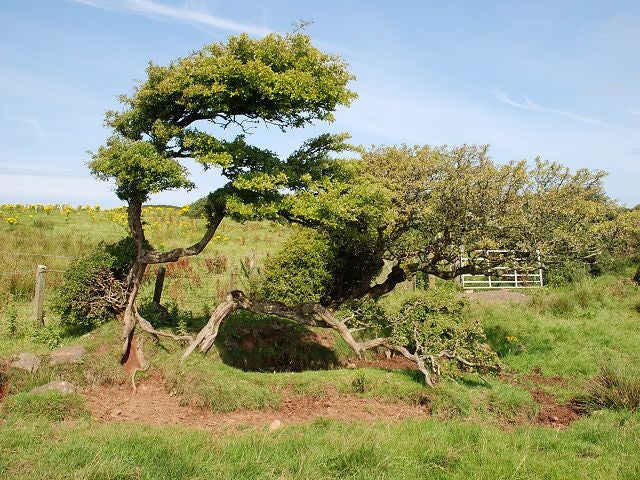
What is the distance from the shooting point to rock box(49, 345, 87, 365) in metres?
10.4

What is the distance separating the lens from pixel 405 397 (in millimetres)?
10117

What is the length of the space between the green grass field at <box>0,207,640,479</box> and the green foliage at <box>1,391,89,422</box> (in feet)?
0.08

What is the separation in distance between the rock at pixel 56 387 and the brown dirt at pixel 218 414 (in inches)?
14.9

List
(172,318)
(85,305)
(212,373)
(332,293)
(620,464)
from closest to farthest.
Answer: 1. (620,464)
2. (212,373)
3. (85,305)
4. (172,318)
5. (332,293)

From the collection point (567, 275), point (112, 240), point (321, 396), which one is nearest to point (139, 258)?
point (321, 396)

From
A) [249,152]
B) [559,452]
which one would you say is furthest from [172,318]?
[559,452]

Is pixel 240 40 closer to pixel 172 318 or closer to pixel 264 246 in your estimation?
pixel 172 318

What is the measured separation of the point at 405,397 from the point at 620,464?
391 cm

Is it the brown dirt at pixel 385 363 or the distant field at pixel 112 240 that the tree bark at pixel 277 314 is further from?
the distant field at pixel 112 240

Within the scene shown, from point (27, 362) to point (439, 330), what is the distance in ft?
26.6

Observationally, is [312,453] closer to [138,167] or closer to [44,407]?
[44,407]

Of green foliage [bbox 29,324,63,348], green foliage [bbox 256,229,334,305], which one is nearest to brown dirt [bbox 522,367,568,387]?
green foliage [bbox 256,229,334,305]

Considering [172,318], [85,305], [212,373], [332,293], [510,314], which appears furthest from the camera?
[510,314]

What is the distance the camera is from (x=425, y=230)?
13047 mm
